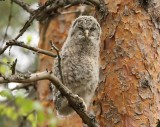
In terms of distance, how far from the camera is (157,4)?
3.07 metres

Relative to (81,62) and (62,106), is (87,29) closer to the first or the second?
(81,62)

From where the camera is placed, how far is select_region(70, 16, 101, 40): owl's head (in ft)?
9.84

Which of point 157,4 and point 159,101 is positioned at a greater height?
point 157,4

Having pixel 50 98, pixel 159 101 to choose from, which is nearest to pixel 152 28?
pixel 159 101

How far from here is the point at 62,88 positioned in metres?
2.40

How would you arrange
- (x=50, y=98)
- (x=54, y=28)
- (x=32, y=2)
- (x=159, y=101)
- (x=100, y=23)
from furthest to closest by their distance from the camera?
(x=32, y=2) → (x=54, y=28) → (x=50, y=98) → (x=100, y=23) → (x=159, y=101)

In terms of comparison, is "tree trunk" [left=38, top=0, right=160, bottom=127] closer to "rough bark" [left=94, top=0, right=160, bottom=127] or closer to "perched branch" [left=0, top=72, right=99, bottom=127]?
"rough bark" [left=94, top=0, right=160, bottom=127]

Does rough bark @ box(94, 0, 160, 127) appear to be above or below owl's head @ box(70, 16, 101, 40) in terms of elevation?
below

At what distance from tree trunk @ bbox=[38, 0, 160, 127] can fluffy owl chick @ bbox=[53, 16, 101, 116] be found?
0.10 meters

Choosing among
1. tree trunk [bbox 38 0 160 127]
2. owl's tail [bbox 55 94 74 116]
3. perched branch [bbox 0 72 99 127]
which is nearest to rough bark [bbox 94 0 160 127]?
tree trunk [bbox 38 0 160 127]

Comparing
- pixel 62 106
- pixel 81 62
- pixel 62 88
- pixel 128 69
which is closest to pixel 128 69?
pixel 128 69

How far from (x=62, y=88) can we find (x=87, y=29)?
26.9 inches

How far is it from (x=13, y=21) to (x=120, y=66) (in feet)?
11.5

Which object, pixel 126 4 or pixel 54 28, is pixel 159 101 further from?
pixel 54 28
